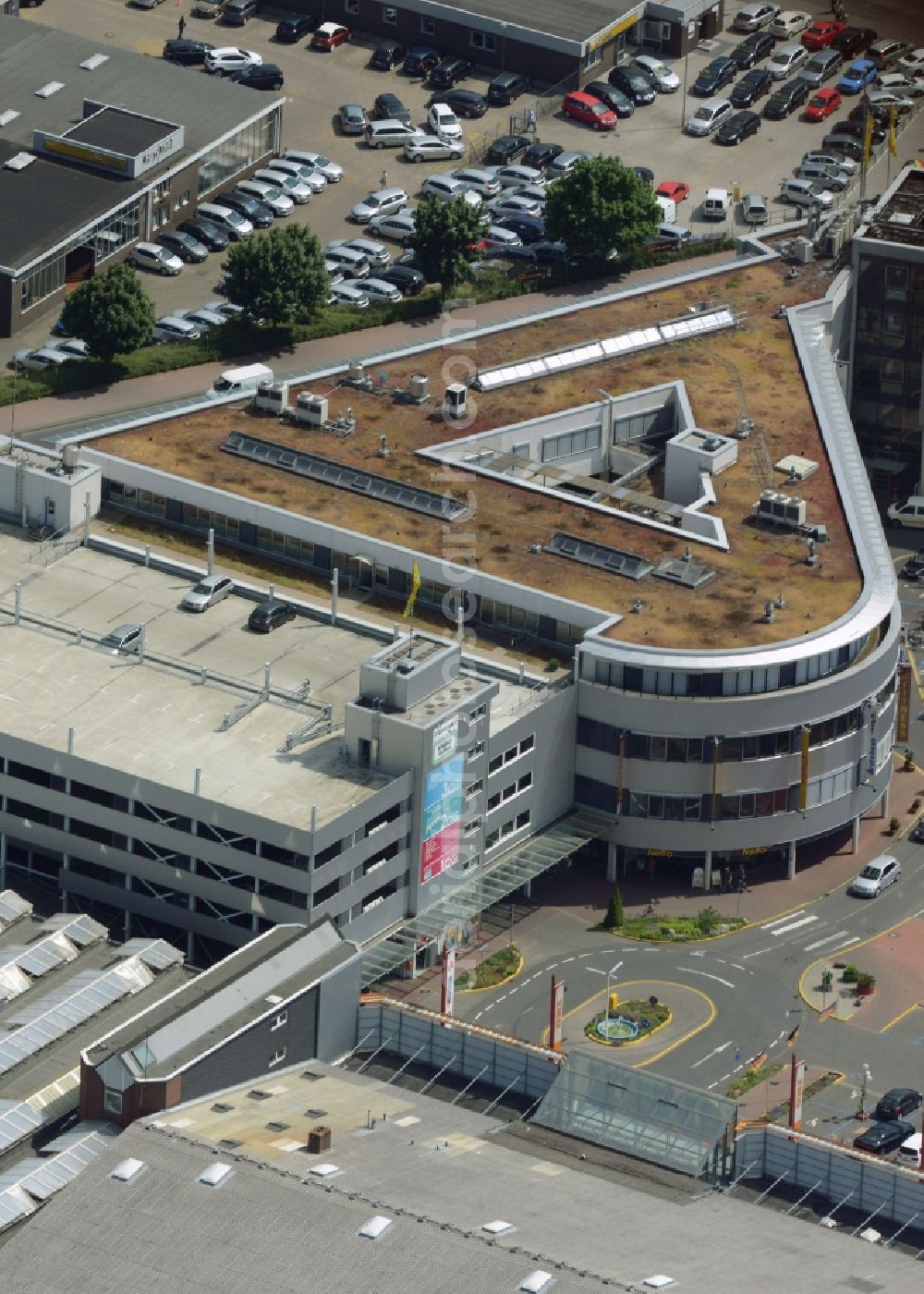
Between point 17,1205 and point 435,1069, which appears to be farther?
point 435,1069

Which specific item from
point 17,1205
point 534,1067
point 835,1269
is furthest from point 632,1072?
point 17,1205

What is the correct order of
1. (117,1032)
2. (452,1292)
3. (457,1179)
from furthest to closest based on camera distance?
(117,1032), (457,1179), (452,1292)

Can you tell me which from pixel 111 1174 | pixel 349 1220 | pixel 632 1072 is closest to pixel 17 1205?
pixel 111 1174

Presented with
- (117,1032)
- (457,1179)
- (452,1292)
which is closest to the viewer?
(452,1292)

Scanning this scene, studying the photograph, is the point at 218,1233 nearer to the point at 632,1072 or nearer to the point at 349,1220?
the point at 349,1220

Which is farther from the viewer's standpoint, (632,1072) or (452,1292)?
(632,1072)

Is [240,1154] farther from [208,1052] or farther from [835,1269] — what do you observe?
[835,1269]
